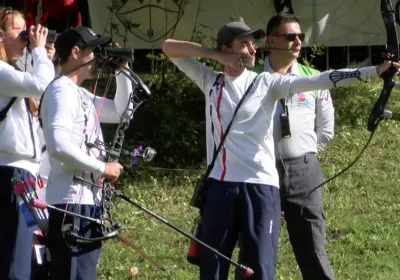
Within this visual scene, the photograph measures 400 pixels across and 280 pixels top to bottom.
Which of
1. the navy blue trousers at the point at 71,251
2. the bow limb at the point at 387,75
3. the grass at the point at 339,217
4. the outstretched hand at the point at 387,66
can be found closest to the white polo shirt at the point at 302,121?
the bow limb at the point at 387,75

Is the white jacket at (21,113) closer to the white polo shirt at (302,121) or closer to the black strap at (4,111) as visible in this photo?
the black strap at (4,111)

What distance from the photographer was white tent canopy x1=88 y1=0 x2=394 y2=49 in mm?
9195

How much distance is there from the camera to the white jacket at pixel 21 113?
4738mm

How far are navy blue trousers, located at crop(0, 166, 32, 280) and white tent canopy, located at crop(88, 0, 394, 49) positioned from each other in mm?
4417

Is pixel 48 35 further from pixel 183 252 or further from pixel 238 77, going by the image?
pixel 183 252

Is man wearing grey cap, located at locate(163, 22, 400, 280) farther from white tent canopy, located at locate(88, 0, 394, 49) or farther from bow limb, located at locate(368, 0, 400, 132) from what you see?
white tent canopy, located at locate(88, 0, 394, 49)

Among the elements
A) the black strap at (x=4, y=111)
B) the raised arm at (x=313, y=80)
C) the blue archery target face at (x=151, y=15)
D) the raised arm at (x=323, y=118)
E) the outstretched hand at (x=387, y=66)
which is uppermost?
the blue archery target face at (x=151, y=15)

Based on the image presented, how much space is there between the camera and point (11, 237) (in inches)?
193

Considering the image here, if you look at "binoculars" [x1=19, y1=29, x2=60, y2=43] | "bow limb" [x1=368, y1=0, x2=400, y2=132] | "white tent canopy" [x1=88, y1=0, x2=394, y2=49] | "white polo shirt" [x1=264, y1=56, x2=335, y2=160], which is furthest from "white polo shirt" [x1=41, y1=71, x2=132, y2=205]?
"white tent canopy" [x1=88, y1=0, x2=394, y2=49]

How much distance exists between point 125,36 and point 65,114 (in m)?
4.90

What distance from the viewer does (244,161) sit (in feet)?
15.8

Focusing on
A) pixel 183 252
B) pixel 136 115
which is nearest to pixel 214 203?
pixel 183 252

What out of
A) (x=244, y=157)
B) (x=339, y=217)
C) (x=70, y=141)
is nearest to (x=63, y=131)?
(x=70, y=141)

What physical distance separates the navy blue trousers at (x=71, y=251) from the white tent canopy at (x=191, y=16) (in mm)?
4816
